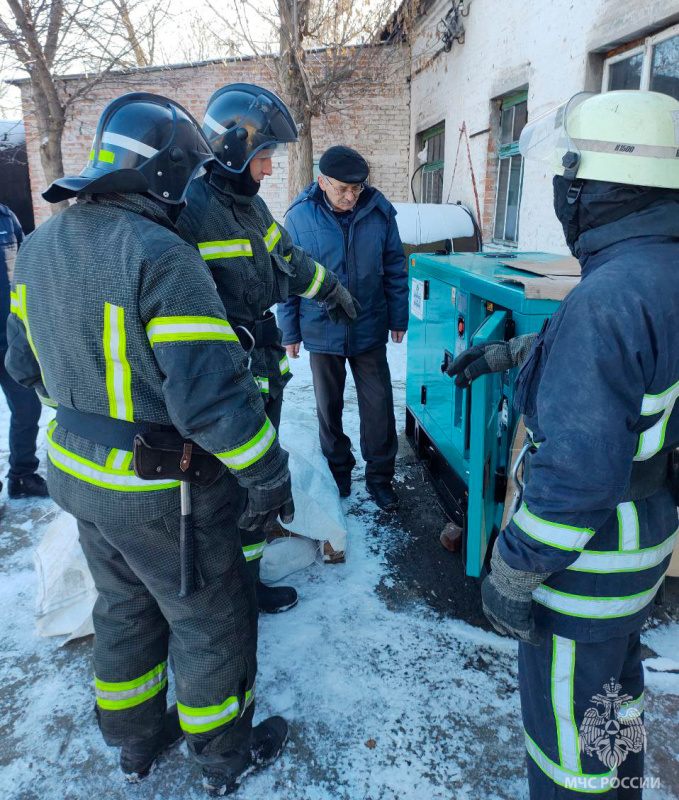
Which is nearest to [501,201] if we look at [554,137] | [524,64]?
[524,64]

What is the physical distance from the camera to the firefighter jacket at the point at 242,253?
1.78m

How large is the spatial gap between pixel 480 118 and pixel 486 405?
562 centimetres

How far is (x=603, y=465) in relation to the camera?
103 centimetres

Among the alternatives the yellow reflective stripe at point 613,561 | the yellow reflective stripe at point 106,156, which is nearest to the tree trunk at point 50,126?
the yellow reflective stripe at point 106,156

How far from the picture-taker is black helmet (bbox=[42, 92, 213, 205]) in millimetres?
1351

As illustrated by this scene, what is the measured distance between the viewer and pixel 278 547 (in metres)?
2.57

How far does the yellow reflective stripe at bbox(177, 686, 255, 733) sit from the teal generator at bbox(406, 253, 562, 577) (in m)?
1.04

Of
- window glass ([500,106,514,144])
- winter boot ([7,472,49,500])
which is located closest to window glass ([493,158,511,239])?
window glass ([500,106,514,144])

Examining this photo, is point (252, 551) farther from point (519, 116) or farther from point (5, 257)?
point (519, 116)

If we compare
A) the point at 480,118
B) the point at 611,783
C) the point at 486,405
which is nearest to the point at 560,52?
the point at 480,118

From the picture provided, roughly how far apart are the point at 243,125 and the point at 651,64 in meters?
3.20

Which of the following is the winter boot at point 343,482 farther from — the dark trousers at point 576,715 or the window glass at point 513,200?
the window glass at point 513,200

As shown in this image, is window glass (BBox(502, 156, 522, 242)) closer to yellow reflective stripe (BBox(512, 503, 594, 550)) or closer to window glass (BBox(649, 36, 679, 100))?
window glass (BBox(649, 36, 679, 100))

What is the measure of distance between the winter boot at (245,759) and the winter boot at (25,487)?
7.24 ft
